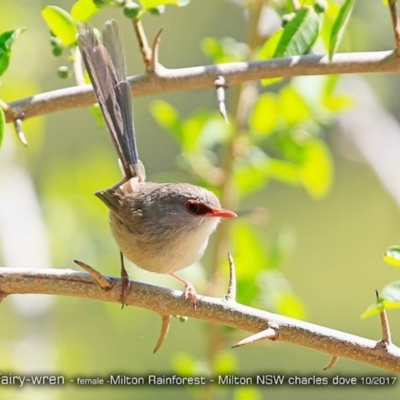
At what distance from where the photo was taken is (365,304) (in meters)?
11.6

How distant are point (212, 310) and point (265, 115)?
2014 mm

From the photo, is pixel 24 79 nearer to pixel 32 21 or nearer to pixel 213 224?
pixel 32 21

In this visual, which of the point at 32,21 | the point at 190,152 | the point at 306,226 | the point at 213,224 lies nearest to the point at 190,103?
the point at 306,226

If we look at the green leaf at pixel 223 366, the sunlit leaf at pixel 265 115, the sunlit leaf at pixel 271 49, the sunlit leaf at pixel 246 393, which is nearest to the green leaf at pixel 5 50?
the sunlit leaf at pixel 271 49

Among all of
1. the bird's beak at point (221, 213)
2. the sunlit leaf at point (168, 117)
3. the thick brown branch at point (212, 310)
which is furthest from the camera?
the sunlit leaf at point (168, 117)

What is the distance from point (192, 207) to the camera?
3852mm

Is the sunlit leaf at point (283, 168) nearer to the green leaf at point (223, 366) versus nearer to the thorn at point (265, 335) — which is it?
the green leaf at point (223, 366)

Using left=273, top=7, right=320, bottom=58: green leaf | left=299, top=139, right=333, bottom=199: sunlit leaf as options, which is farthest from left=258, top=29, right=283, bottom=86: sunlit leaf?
left=299, top=139, right=333, bottom=199: sunlit leaf

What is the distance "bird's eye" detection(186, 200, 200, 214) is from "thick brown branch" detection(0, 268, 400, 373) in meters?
1.08

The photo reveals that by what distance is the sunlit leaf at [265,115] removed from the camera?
4.41 m

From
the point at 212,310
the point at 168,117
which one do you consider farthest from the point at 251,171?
the point at 212,310

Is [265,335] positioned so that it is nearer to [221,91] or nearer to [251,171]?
[221,91]

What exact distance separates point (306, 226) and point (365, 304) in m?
1.82

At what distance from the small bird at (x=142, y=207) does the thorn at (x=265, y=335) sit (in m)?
0.95
